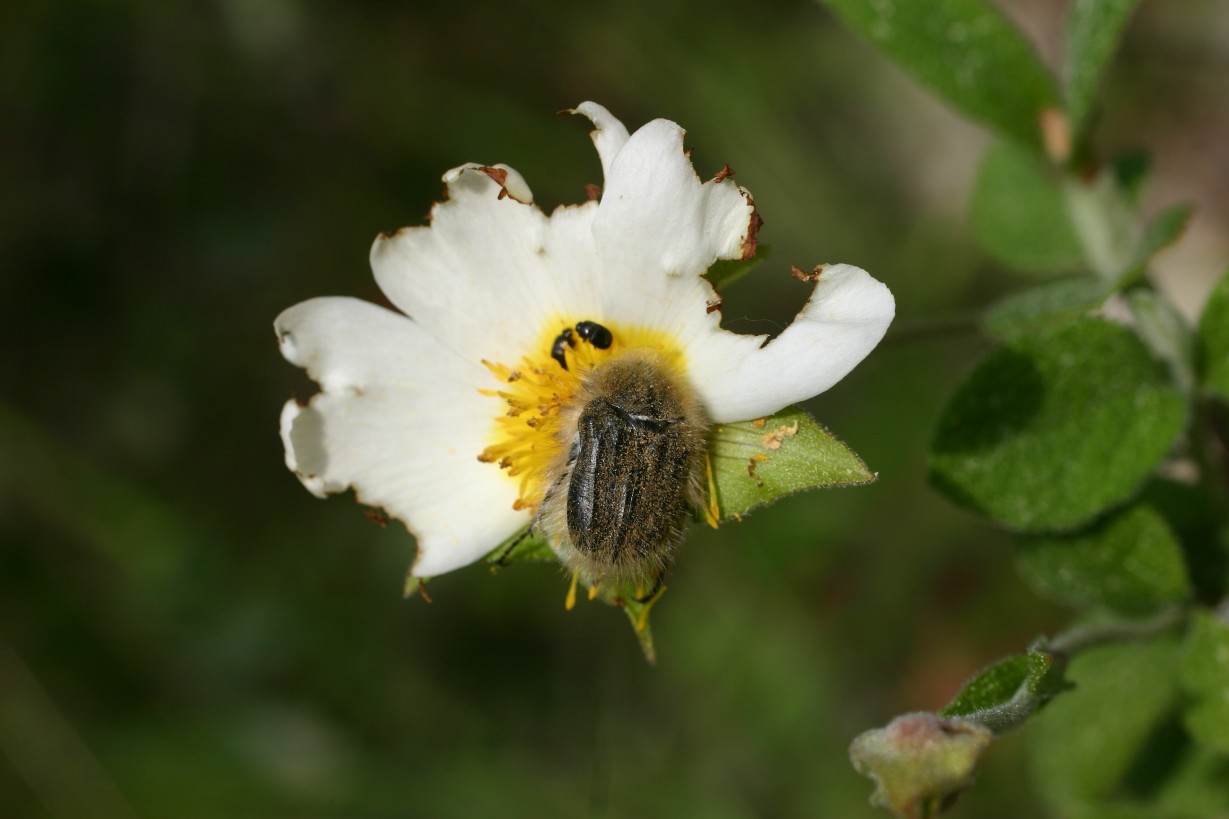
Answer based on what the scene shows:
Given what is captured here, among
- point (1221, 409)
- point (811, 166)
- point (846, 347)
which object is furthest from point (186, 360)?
point (1221, 409)

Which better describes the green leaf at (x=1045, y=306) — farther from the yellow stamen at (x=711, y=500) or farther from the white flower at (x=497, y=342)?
the yellow stamen at (x=711, y=500)

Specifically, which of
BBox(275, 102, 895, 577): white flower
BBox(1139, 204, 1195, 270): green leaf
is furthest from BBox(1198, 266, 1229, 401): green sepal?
BBox(275, 102, 895, 577): white flower

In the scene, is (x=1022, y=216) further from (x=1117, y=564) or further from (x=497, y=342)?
(x=497, y=342)

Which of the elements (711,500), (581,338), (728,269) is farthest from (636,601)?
(728,269)

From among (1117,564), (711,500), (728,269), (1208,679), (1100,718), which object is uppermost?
(728,269)

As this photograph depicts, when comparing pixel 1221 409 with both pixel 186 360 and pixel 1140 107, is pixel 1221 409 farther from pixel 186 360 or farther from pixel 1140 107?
pixel 186 360

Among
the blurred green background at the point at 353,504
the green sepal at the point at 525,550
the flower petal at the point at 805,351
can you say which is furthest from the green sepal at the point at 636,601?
the blurred green background at the point at 353,504

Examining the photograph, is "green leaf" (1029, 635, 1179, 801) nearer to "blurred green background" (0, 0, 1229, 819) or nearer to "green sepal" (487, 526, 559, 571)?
"green sepal" (487, 526, 559, 571)
